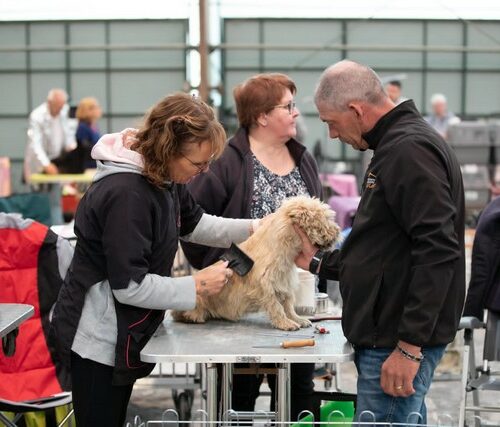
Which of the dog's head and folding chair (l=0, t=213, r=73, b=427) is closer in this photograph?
the dog's head

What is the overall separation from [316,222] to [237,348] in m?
0.51

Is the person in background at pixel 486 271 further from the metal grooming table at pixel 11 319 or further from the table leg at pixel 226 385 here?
the metal grooming table at pixel 11 319

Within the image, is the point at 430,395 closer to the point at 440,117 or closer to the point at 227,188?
the point at 227,188

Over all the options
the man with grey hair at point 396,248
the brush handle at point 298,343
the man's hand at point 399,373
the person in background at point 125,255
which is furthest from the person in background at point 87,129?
the man's hand at point 399,373

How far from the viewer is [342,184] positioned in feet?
29.6

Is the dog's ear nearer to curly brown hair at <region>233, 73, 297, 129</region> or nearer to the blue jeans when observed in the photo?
the blue jeans

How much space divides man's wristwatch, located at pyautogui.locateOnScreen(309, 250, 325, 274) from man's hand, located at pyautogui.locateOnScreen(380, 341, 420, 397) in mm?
493

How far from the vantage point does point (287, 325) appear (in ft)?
9.08

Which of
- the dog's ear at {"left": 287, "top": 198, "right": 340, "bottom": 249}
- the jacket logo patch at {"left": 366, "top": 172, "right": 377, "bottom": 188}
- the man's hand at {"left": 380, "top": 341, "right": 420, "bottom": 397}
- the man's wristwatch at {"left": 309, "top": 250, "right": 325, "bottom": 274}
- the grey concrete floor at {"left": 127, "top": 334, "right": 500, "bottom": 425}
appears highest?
the jacket logo patch at {"left": 366, "top": 172, "right": 377, "bottom": 188}

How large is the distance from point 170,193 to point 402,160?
0.75 metres

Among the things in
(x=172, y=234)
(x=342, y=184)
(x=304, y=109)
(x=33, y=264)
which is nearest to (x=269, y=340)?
(x=172, y=234)

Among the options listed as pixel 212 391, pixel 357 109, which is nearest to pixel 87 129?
pixel 212 391

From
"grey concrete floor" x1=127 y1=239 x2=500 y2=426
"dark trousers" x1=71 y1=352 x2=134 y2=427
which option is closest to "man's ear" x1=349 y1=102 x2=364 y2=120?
"dark trousers" x1=71 y1=352 x2=134 y2=427

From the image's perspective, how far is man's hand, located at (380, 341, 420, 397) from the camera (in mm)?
2273
